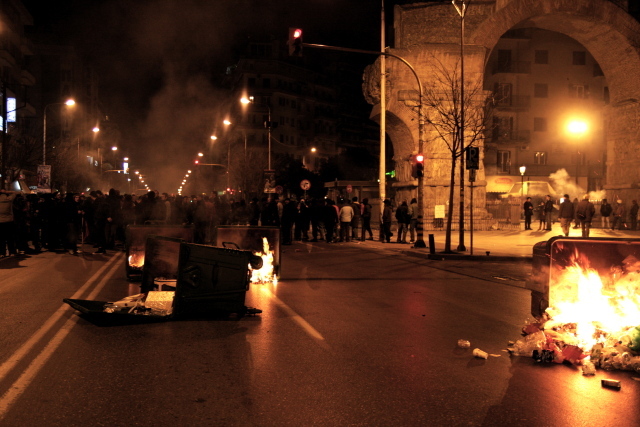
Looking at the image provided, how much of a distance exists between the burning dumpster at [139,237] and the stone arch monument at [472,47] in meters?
17.4

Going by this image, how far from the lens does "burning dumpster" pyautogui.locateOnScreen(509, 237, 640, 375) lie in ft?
20.0

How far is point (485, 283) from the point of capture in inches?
505

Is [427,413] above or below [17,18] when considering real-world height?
below

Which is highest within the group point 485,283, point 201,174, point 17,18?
point 17,18

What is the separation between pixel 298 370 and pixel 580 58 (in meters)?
62.3

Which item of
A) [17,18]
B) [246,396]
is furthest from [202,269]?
[17,18]

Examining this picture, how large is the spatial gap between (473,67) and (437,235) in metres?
7.97

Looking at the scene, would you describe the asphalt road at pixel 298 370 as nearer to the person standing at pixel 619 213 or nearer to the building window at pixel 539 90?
the person standing at pixel 619 213

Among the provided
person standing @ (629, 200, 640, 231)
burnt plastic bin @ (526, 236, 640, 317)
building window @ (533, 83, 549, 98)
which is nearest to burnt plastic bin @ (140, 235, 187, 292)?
burnt plastic bin @ (526, 236, 640, 317)

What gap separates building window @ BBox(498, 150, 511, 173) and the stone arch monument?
91.3 feet

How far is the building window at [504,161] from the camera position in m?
58.5

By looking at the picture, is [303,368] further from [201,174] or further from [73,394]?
[201,174]

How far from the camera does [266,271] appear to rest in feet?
41.2

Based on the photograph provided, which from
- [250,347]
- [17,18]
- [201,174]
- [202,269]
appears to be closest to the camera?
[250,347]
